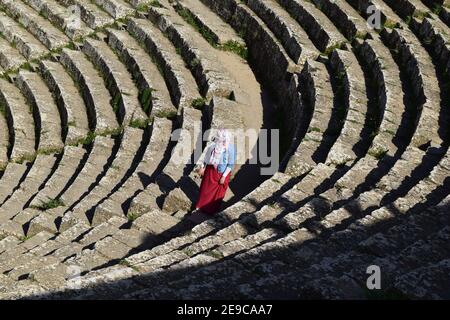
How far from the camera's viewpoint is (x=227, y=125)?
1178 cm

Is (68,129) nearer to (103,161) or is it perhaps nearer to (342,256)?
(103,161)

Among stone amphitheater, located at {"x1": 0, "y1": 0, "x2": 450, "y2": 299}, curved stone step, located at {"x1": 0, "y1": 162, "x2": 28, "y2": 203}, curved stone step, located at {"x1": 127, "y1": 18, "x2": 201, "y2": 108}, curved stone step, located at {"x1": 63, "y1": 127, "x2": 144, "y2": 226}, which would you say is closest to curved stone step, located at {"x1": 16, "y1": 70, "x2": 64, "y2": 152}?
stone amphitheater, located at {"x1": 0, "y1": 0, "x2": 450, "y2": 299}

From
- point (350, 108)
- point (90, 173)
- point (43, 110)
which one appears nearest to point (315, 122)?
point (350, 108)

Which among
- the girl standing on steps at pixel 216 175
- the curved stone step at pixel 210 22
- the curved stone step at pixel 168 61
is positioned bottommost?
the girl standing on steps at pixel 216 175

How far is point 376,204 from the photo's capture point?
844 cm

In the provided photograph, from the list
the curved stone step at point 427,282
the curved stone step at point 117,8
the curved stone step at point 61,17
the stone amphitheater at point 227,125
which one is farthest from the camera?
the curved stone step at point 117,8

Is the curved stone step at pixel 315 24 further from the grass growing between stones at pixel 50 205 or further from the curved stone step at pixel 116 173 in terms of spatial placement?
the grass growing between stones at pixel 50 205

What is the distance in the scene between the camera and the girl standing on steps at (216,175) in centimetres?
959

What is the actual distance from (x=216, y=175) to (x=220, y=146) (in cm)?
37

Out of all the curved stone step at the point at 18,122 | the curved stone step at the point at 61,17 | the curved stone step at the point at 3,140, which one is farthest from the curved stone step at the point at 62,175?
the curved stone step at the point at 61,17

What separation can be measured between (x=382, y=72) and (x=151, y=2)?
6.46 m

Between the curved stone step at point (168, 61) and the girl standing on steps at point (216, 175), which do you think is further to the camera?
the curved stone step at point (168, 61)

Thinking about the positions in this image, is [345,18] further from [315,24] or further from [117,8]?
[117,8]

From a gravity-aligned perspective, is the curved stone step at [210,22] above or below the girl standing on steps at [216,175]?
above
